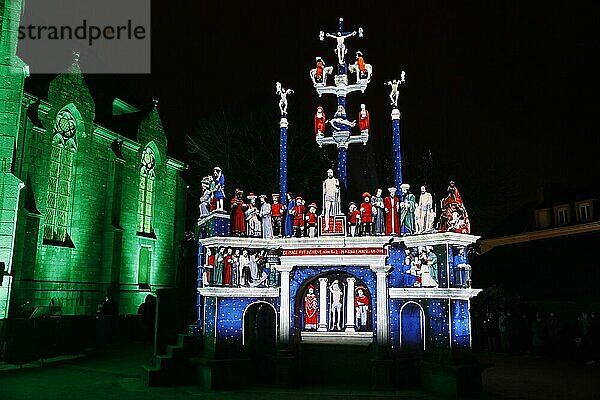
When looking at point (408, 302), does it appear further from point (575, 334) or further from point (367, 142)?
point (575, 334)

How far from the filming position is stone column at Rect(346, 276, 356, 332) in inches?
609

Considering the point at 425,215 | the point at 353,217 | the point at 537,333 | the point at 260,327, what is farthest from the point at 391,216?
the point at 537,333

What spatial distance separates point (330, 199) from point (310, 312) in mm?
3400

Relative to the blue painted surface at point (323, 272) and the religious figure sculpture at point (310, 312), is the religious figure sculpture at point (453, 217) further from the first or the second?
the religious figure sculpture at point (310, 312)

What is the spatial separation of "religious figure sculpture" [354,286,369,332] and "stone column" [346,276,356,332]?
162 millimetres

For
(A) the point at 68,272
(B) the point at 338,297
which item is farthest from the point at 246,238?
(A) the point at 68,272

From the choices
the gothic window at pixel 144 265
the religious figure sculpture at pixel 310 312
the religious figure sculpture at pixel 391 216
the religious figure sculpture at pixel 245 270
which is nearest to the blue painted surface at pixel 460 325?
the religious figure sculpture at pixel 391 216

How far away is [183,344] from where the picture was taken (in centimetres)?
1522

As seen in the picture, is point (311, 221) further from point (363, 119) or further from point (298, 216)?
point (363, 119)

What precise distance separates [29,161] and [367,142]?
679 inches

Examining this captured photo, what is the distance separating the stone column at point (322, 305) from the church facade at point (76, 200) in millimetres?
13323

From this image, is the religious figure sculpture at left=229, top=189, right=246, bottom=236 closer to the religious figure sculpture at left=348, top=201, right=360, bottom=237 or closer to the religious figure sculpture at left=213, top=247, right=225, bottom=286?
the religious figure sculpture at left=213, top=247, right=225, bottom=286

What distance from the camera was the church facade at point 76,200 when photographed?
23625 millimetres

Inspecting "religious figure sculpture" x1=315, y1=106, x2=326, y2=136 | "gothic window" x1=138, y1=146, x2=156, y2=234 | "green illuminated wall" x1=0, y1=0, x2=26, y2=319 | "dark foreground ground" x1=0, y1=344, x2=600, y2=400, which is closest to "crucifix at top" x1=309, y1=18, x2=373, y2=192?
"religious figure sculpture" x1=315, y1=106, x2=326, y2=136
